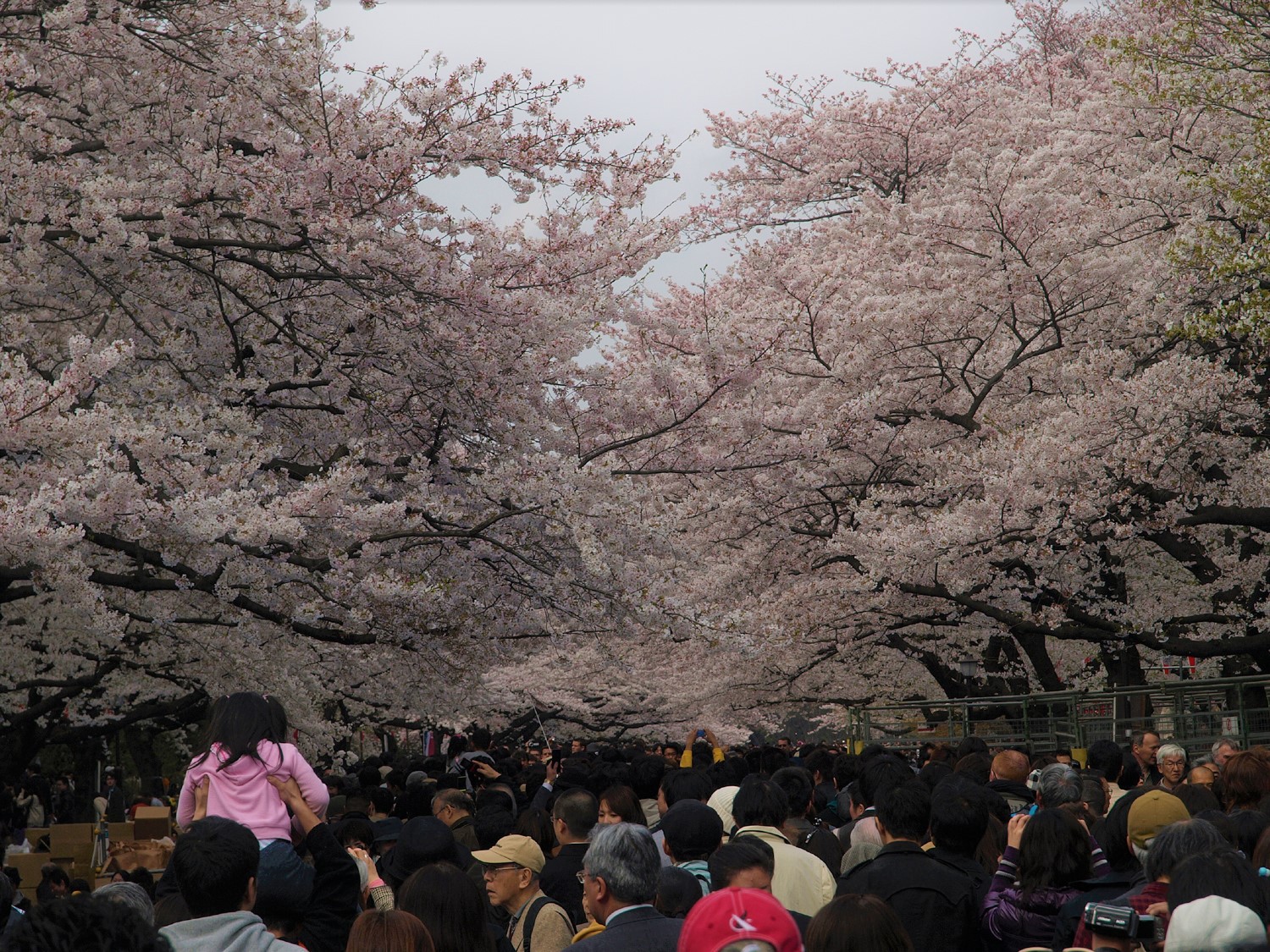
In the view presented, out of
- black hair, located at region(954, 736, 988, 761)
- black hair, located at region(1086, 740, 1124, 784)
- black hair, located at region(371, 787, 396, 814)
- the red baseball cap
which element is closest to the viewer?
the red baseball cap

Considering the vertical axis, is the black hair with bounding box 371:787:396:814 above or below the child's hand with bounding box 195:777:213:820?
below

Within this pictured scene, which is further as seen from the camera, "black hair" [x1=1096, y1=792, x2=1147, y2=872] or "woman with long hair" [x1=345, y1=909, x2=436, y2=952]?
"black hair" [x1=1096, y1=792, x2=1147, y2=872]

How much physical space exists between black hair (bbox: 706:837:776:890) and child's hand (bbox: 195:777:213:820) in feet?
5.95

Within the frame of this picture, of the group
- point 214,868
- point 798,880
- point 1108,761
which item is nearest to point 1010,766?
point 1108,761

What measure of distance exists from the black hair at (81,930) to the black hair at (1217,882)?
2700mm

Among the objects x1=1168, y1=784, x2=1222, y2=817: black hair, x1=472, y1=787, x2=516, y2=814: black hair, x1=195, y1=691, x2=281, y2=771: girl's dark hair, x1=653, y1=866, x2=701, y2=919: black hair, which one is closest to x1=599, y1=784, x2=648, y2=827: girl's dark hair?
x1=472, y1=787, x2=516, y2=814: black hair

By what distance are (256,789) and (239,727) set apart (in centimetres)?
23

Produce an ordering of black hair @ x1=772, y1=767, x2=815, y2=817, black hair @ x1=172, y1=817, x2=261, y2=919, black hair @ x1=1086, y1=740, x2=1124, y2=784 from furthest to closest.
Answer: black hair @ x1=1086, y1=740, x2=1124, y2=784
black hair @ x1=772, y1=767, x2=815, y2=817
black hair @ x1=172, y1=817, x2=261, y2=919

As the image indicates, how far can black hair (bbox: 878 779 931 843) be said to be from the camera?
16.5 ft

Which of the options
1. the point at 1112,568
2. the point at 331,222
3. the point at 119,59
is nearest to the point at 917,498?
the point at 1112,568

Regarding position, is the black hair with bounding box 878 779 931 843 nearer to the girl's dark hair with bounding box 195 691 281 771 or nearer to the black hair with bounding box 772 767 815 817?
the black hair with bounding box 772 767 815 817

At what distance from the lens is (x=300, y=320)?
11.1 metres

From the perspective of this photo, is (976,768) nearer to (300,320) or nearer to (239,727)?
(239,727)

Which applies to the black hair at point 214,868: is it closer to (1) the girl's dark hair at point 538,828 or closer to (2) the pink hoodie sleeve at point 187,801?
(2) the pink hoodie sleeve at point 187,801
